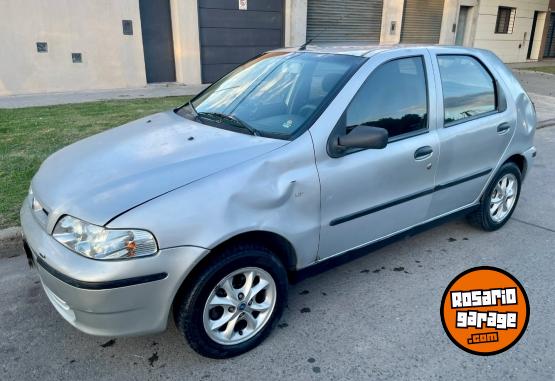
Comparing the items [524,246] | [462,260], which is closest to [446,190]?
[462,260]

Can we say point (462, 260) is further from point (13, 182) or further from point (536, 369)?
point (13, 182)

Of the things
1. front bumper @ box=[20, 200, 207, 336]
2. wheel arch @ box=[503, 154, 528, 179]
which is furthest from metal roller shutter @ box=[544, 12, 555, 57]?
front bumper @ box=[20, 200, 207, 336]

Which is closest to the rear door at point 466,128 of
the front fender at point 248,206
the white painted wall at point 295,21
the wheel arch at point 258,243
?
the front fender at point 248,206

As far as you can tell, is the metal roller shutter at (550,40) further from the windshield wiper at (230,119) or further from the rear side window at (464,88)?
the windshield wiper at (230,119)

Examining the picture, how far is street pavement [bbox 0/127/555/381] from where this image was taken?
98.9 inches

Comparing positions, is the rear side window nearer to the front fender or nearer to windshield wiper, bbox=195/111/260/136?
the front fender

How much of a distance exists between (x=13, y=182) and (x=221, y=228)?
11.3ft

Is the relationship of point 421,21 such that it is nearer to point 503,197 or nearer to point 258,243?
point 503,197

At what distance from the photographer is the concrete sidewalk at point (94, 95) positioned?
9365 mm

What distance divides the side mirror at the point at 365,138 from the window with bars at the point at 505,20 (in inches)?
869

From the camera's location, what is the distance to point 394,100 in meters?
3.13

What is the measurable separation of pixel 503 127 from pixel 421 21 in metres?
15.8

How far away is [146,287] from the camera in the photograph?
2.20m

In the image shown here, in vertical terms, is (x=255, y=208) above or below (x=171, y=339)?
above
